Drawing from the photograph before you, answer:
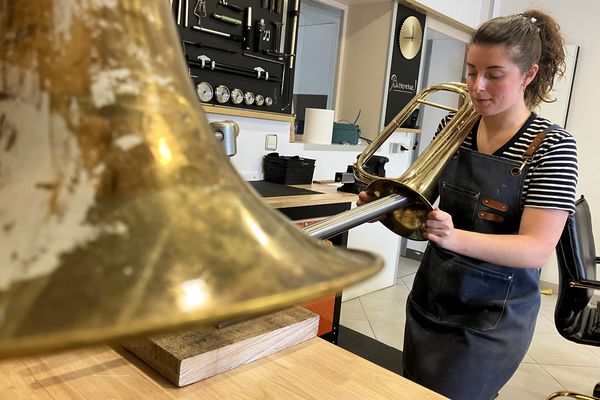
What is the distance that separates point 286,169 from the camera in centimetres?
264

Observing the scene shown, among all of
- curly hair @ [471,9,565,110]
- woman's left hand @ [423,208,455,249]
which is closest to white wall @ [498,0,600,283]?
curly hair @ [471,9,565,110]

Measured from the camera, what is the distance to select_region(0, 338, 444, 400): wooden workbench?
698mm

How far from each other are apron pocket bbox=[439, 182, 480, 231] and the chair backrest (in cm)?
56

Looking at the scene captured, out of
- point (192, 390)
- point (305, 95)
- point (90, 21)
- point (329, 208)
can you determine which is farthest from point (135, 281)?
point (305, 95)

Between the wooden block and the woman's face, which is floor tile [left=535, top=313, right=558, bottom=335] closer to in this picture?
the woman's face

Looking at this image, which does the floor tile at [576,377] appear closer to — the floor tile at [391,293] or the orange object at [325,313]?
the floor tile at [391,293]

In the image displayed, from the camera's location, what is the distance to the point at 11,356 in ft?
0.55

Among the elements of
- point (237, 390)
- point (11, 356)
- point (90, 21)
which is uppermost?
point (90, 21)

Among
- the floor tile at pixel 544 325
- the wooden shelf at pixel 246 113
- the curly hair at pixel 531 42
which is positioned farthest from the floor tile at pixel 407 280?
the curly hair at pixel 531 42

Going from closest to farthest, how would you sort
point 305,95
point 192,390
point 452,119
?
point 192,390, point 452,119, point 305,95

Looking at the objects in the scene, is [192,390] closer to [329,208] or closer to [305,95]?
[329,208]

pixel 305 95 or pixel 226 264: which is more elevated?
pixel 305 95

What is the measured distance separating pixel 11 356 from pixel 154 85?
15 centimetres

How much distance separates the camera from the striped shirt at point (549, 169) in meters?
1.06
